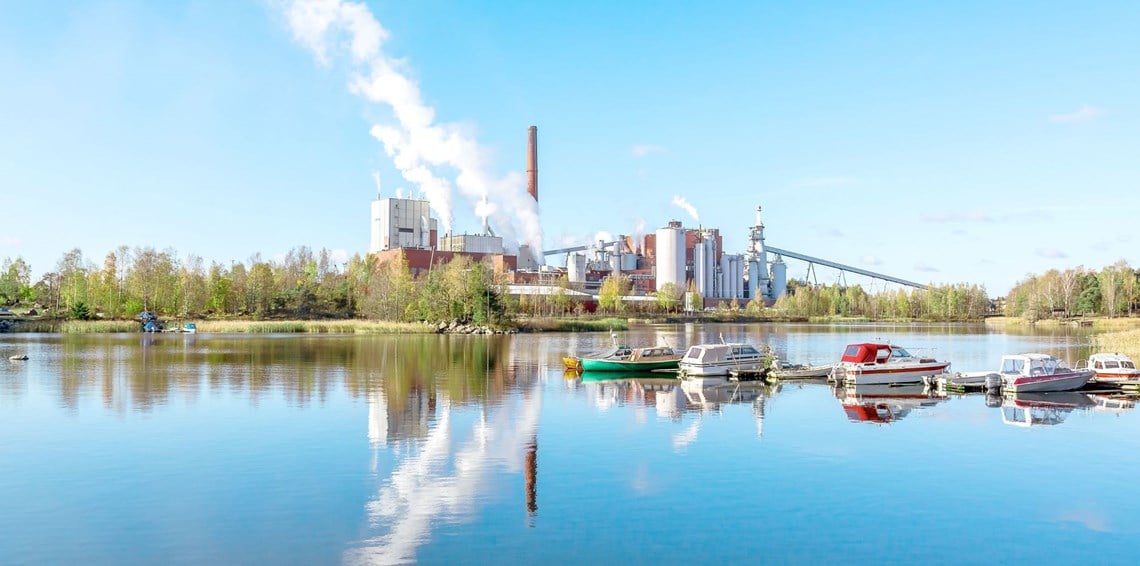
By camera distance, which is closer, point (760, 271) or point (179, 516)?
point (179, 516)

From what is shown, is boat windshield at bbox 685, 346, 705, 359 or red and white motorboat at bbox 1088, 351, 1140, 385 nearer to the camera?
red and white motorboat at bbox 1088, 351, 1140, 385

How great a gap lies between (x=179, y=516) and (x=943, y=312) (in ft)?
589

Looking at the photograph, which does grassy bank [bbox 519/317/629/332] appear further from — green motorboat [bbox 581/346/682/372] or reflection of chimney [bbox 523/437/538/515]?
reflection of chimney [bbox 523/437/538/515]

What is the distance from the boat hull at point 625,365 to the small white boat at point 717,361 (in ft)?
3.51

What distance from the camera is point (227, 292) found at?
114438 mm

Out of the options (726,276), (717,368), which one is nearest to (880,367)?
(717,368)

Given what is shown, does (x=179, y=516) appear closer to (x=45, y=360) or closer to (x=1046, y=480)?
(x=1046, y=480)

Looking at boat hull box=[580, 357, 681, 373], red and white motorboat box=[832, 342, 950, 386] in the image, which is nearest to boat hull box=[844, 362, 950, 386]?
red and white motorboat box=[832, 342, 950, 386]

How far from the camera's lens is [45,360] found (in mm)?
49688

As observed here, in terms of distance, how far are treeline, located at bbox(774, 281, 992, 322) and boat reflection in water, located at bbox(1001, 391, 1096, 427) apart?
437 ft

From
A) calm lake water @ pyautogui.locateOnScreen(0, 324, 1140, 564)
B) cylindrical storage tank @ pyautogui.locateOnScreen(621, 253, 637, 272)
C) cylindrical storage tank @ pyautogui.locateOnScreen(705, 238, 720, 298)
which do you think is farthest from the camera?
cylindrical storage tank @ pyautogui.locateOnScreen(621, 253, 637, 272)

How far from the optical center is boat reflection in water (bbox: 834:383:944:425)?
29.8 m

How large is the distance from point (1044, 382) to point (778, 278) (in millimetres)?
151802

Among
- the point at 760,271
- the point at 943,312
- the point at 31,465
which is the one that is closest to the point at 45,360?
the point at 31,465
